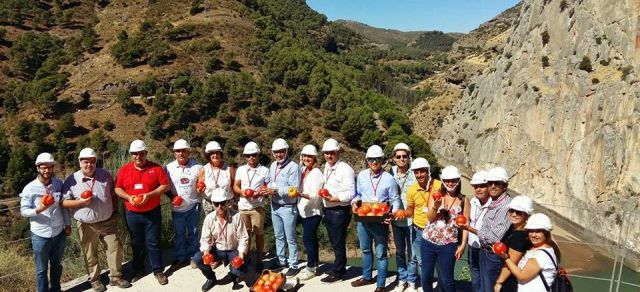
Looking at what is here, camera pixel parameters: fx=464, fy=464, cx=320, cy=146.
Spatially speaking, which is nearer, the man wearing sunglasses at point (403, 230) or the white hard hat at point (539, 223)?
the white hard hat at point (539, 223)

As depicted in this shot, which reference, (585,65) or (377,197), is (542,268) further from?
(585,65)

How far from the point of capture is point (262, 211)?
260 inches

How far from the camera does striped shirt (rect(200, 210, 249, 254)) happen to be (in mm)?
6039

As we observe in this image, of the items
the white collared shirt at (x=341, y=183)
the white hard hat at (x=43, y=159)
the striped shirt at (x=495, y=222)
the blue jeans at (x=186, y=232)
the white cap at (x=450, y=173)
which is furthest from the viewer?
the blue jeans at (x=186, y=232)

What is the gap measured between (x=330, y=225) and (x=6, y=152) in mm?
39839

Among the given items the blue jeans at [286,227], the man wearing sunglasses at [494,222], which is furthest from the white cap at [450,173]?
the blue jeans at [286,227]

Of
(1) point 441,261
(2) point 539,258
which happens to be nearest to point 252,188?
(1) point 441,261

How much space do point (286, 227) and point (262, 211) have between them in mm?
435

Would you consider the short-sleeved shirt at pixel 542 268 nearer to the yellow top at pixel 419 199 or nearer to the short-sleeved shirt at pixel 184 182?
the yellow top at pixel 419 199

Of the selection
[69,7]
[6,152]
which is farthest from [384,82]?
[6,152]

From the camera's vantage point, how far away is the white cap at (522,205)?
4.02 metres

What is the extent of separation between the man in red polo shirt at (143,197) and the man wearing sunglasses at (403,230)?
124 inches

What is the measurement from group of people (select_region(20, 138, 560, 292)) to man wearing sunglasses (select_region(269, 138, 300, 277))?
0.05 ft

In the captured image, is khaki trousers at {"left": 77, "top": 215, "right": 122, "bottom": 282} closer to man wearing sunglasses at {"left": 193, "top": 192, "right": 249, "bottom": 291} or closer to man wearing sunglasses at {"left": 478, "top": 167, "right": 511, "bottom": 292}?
man wearing sunglasses at {"left": 193, "top": 192, "right": 249, "bottom": 291}
